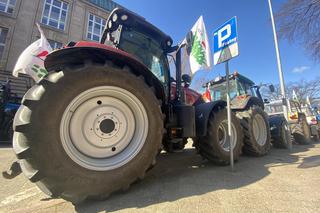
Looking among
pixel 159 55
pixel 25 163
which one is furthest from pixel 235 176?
pixel 25 163

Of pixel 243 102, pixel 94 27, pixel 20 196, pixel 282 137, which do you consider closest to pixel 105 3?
pixel 94 27

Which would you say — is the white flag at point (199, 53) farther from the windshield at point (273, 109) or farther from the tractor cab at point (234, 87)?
the windshield at point (273, 109)

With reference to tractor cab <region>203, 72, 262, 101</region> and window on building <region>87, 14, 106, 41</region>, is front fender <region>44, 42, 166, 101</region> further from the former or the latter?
window on building <region>87, 14, 106, 41</region>

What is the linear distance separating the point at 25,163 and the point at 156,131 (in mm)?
1333

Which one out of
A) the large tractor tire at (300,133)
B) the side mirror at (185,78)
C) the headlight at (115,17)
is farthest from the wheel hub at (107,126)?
the large tractor tire at (300,133)

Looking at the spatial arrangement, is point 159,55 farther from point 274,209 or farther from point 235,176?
point 274,209

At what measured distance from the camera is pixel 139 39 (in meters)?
3.03

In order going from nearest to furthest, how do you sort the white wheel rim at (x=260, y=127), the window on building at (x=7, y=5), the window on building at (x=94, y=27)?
the white wheel rim at (x=260, y=127), the window on building at (x=7, y=5), the window on building at (x=94, y=27)

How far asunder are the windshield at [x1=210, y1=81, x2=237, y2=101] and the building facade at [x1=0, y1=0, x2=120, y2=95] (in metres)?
12.3

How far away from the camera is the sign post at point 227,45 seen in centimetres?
301

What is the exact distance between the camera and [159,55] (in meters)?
3.21

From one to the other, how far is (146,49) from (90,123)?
1.67m

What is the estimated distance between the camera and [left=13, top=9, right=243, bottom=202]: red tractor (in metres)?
1.66

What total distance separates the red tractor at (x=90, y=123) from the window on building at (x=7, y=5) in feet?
56.1
